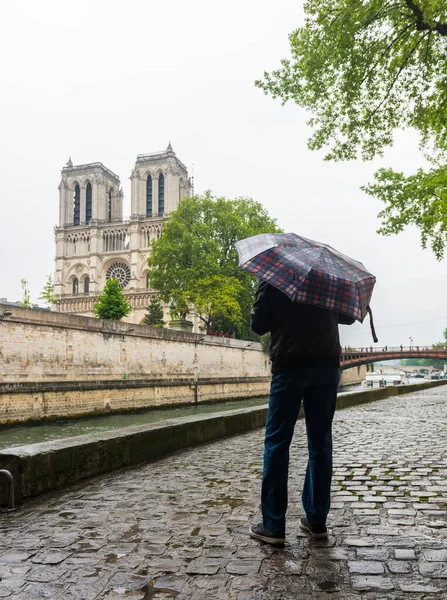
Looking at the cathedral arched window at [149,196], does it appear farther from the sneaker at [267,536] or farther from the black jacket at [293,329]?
the sneaker at [267,536]

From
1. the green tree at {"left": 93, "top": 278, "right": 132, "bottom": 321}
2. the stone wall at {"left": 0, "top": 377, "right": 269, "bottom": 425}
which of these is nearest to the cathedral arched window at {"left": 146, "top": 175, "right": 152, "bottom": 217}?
the green tree at {"left": 93, "top": 278, "right": 132, "bottom": 321}

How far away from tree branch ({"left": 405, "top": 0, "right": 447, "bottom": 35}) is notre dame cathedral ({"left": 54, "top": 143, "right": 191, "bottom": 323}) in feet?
197

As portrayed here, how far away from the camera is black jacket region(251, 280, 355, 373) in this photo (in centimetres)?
293

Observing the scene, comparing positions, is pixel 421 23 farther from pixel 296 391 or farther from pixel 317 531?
pixel 317 531

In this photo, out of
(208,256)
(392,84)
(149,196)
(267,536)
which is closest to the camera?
(267,536)

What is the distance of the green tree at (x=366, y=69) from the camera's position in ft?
32.9

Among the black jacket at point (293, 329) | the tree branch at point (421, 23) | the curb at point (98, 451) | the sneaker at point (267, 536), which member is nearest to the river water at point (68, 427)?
the curb at point (98, 451)

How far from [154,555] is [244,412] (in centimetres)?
538

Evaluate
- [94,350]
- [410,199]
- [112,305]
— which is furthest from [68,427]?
[112,305]

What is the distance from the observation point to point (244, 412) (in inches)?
314

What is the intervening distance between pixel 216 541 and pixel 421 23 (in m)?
9.67

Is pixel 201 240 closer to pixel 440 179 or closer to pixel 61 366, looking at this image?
pixel 61 366

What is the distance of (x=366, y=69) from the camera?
11047 mm

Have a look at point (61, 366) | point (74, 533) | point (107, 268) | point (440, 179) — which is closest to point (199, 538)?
point (74, 533)
